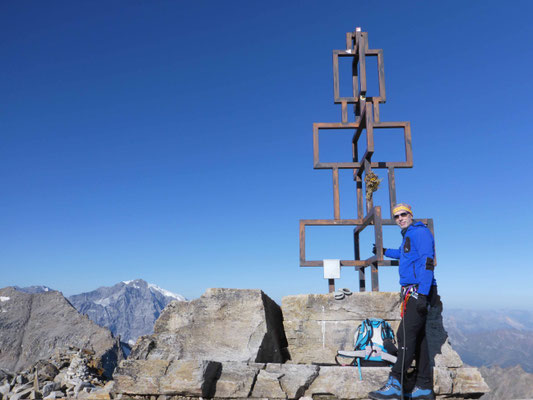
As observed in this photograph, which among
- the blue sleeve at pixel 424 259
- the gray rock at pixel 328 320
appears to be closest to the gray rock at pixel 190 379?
the gray rock at pixel 328 320

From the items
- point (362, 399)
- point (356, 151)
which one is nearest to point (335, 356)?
point (362, 399)

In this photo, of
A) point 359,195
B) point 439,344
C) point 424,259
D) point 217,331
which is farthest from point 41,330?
point 424,259

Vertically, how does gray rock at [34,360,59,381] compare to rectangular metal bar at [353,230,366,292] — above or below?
below

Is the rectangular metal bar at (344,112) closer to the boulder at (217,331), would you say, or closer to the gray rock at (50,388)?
the boulder at (217,331)

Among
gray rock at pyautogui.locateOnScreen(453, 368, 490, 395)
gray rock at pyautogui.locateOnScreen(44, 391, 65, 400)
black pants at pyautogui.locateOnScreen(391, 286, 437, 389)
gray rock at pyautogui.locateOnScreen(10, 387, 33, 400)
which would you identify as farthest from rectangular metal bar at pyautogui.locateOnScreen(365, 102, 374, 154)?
gray rock at pyautogui.locateOnScreen(10, 387, 33, 400)

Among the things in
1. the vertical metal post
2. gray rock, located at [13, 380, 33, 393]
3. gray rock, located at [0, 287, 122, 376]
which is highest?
the vertical metal post

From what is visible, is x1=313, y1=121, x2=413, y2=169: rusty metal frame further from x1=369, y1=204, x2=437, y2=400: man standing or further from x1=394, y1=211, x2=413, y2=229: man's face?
x1=369, y1=204, x2=437, y2=400: man standing

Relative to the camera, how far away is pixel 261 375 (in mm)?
6617

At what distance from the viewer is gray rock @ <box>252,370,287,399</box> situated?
21.0 feet

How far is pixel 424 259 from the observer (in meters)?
6.21

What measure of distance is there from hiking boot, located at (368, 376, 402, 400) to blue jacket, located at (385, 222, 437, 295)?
146cm

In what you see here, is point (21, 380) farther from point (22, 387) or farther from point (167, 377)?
point (167, 377)

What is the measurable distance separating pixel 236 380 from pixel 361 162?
7.21 metres

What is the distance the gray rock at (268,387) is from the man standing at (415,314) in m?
1.49
